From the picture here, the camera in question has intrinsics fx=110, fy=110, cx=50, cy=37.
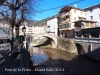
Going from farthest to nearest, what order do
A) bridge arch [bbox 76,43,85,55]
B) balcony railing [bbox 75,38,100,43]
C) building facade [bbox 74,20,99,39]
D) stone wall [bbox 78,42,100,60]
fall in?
bridge arch [bbox 76,43,85,55], building facade [bbox 74,20,99,39], balcony railing [bbox 75,38,100,43], stone wall [bbox 78,42,100,60]

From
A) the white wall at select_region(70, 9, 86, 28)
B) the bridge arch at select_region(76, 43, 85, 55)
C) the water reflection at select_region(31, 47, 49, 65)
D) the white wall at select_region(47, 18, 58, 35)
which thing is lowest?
the water reflection at select_region(31, 47, 49, 65)

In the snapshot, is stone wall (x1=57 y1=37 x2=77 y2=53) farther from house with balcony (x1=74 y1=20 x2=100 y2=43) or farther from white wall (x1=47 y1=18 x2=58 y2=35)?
white wall (x1=47 y1=18 x2=58 y2=35)

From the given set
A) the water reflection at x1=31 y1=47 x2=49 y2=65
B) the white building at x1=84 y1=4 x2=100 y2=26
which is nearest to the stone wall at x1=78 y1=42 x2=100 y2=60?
the water reflection at x1=31 y1=47 x2=49 y2=65

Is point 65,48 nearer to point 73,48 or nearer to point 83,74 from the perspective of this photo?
point 73,48

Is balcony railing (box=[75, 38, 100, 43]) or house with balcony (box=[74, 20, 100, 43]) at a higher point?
house with balcony (box=[74, 20, 100, 43])

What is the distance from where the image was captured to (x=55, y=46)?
3844 cm

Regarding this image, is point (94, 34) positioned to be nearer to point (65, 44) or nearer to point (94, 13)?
point (65, 44)

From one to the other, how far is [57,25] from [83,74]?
34162 mm

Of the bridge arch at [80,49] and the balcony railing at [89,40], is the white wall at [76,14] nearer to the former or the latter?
the bridge arch at [80,49]

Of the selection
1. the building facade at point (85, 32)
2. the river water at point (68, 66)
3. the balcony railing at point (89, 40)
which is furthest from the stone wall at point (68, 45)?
the river water at point (68, 66)

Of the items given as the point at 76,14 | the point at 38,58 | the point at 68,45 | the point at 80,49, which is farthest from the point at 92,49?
the point at 76,14

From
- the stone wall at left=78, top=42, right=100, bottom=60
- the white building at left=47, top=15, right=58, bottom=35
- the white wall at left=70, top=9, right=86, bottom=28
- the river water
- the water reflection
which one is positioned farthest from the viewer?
the white building at left=47, top=15, right=58, bottom=35

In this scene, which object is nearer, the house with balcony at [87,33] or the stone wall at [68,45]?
the house with balcony at [87,33]

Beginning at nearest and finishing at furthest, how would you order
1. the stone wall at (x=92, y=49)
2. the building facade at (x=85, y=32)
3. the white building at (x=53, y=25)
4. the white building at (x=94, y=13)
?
the stone wall at (x=92, y=49) → the building facade at (x=85, y=32) → the white building at (x=94, y=13) → the white building at (x=53, y=25)
